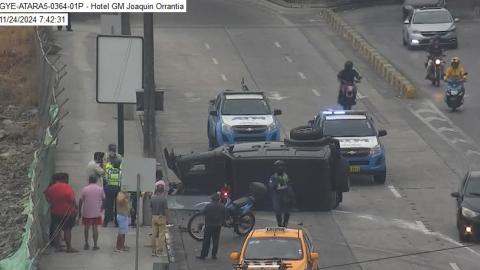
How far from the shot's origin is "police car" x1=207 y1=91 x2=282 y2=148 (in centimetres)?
3394

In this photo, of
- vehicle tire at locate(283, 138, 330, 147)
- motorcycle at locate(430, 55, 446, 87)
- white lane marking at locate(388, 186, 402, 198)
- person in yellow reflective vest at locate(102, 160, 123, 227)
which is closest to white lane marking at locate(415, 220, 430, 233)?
white lane marking at locate(388, 186, 402, 198)

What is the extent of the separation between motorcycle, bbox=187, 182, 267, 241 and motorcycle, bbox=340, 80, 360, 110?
10.9 metres

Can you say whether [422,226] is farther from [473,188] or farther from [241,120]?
[241,120]

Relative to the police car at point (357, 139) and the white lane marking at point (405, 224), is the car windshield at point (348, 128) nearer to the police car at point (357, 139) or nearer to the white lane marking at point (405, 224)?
the police car at point (357, 139)

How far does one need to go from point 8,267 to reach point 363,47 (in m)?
27.8

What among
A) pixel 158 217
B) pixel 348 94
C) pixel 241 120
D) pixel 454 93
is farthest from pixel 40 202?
pixel 454 93

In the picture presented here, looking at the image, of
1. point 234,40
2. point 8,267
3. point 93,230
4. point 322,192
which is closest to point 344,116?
point 322,192

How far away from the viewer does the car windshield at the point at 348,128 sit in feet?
107

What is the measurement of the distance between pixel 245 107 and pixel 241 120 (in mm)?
920

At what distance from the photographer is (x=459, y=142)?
119 feet

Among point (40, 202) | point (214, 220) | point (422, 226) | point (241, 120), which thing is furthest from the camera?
point (241, 120)

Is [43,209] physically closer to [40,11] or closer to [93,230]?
[93,230]

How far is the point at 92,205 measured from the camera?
82.9ft

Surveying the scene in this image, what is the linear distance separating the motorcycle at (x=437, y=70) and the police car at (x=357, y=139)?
10.1m
